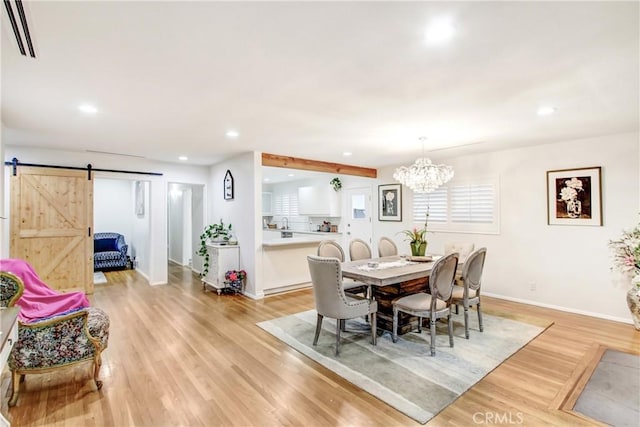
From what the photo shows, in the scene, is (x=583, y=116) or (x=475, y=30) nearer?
(x=475, y=30)

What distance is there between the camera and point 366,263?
3873 mm

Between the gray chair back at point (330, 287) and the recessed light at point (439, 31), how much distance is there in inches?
74.2

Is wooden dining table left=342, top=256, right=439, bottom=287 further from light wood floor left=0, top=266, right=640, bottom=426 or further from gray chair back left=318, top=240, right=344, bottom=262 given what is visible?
light wood floor left=0, top=266, right=640, bottom=426

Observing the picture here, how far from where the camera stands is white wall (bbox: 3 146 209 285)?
203 inches

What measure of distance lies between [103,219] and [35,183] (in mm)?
3596

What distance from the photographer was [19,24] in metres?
1.66

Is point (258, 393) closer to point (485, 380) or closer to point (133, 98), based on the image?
point (485, 380)

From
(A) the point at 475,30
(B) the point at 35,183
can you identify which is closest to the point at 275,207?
(B) the point at 35,183

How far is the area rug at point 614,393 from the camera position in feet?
7.03

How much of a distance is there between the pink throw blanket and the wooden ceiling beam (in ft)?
10.6

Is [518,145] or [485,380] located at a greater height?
[518,145]

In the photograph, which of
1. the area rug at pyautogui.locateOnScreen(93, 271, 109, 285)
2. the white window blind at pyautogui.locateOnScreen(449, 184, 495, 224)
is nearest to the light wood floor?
the white window blind at pyautogui.locateOnScreen(449, 184, 495, 224)

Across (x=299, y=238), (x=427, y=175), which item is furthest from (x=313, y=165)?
(x=427, y=175)

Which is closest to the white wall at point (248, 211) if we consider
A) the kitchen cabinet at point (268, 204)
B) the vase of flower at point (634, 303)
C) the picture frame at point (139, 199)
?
the picture frame at point (139, 199)
